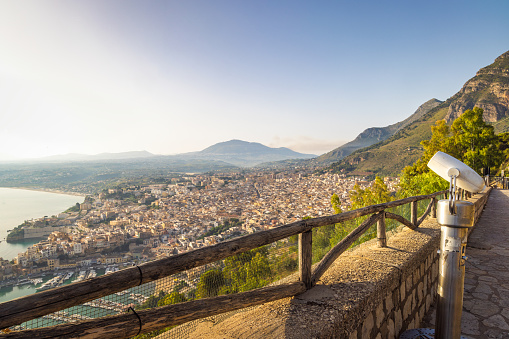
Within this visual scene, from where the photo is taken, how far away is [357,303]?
70.6 inches

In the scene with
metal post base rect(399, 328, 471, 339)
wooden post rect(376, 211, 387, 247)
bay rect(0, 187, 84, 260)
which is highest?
wooden post rect(376, 211, 387, 247)

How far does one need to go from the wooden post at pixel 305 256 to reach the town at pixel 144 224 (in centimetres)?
87

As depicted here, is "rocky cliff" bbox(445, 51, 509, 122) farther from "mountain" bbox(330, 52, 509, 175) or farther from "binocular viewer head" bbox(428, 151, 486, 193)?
"binocular viewer head" bbox(428, 151, 486, 193)

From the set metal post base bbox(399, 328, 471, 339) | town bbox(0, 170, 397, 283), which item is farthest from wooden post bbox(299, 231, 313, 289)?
metal post base bbox(399, 328, 471, 339)

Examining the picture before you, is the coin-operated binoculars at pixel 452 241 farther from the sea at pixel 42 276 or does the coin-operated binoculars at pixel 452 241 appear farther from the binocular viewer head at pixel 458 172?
the sea at pixel 42 276

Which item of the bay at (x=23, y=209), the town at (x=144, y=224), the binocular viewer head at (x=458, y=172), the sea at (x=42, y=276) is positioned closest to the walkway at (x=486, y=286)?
the binocular viewer head at (x=458, y=172)

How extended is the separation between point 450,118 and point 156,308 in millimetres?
85104

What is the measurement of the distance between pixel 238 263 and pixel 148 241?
769 inches

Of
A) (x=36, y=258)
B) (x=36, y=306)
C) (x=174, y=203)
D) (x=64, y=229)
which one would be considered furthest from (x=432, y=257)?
(x=174, y=203)

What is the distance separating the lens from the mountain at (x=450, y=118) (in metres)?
53.0

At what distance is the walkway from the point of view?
9.06 feet

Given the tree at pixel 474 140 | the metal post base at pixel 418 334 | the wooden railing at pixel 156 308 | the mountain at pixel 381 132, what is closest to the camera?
the wooden railing at pixel 156 308

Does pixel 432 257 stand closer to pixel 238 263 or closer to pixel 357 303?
pixel 357 303

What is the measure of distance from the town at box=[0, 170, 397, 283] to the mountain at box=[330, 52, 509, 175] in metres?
18.7
